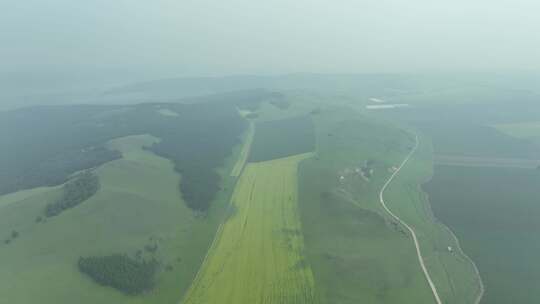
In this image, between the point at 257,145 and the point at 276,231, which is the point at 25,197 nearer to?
the point at 276,231

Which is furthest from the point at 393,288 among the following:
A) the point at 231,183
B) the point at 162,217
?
the point at 231,183

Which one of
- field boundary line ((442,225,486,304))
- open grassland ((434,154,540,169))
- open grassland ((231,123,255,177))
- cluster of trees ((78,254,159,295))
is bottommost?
field boundary line ((442,225,486,304))

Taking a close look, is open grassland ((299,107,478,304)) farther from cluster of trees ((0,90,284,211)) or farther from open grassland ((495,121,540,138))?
open grassland ((495,121,540,138))

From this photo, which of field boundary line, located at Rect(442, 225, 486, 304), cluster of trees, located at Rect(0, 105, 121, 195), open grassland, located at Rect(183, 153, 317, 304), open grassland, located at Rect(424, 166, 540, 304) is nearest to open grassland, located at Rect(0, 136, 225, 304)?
open grassland, located at Rect(183, 153, 317, 304)

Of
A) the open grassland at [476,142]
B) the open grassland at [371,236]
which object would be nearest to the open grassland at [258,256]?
the open grassland at [371,236]

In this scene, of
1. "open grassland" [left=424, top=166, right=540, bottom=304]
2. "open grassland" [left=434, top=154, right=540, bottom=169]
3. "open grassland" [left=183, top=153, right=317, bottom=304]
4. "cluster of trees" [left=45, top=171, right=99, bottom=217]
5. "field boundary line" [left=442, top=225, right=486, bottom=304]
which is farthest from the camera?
"open grassland" [left=434, top=154, right=540, bottom=169]

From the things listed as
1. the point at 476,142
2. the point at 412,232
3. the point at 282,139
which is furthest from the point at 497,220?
the point at 282,139

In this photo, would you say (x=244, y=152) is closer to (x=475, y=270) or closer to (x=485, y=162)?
(x=485, y=162)
